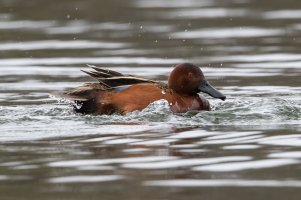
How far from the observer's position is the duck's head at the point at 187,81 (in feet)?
38.8

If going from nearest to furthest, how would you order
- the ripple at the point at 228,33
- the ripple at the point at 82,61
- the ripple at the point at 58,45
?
the ripple at the point at 82,61 → the ripple at the point at 58,45 → the ripple at the point at 228,33

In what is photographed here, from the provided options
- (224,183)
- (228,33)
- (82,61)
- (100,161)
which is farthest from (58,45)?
(224,183)

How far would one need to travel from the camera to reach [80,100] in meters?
11.7

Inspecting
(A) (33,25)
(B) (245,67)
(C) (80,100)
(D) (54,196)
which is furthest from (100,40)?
(D) (54,196)

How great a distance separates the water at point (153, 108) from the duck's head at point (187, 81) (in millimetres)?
345

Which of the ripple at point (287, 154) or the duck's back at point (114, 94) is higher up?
the duck's back at point (114, 94)

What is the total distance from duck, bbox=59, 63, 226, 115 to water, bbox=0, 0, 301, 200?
0.45 feet

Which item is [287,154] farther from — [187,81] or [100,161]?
[187,81]

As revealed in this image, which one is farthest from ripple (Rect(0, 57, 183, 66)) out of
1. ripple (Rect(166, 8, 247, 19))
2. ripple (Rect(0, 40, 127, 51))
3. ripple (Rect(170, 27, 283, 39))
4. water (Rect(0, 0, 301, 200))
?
ripple (Rect(166, 8, 247, 19))

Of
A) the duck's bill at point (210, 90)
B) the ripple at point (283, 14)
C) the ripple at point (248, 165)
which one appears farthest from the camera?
the ripple at point (283, 14)

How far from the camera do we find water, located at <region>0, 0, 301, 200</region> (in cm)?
835

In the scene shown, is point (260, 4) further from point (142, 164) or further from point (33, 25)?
point (142, 164)

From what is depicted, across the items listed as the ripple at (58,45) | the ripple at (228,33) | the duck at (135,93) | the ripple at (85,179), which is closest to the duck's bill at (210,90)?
the duck at (135,93)

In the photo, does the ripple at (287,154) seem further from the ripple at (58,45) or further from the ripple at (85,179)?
the ripple at (58,45)
